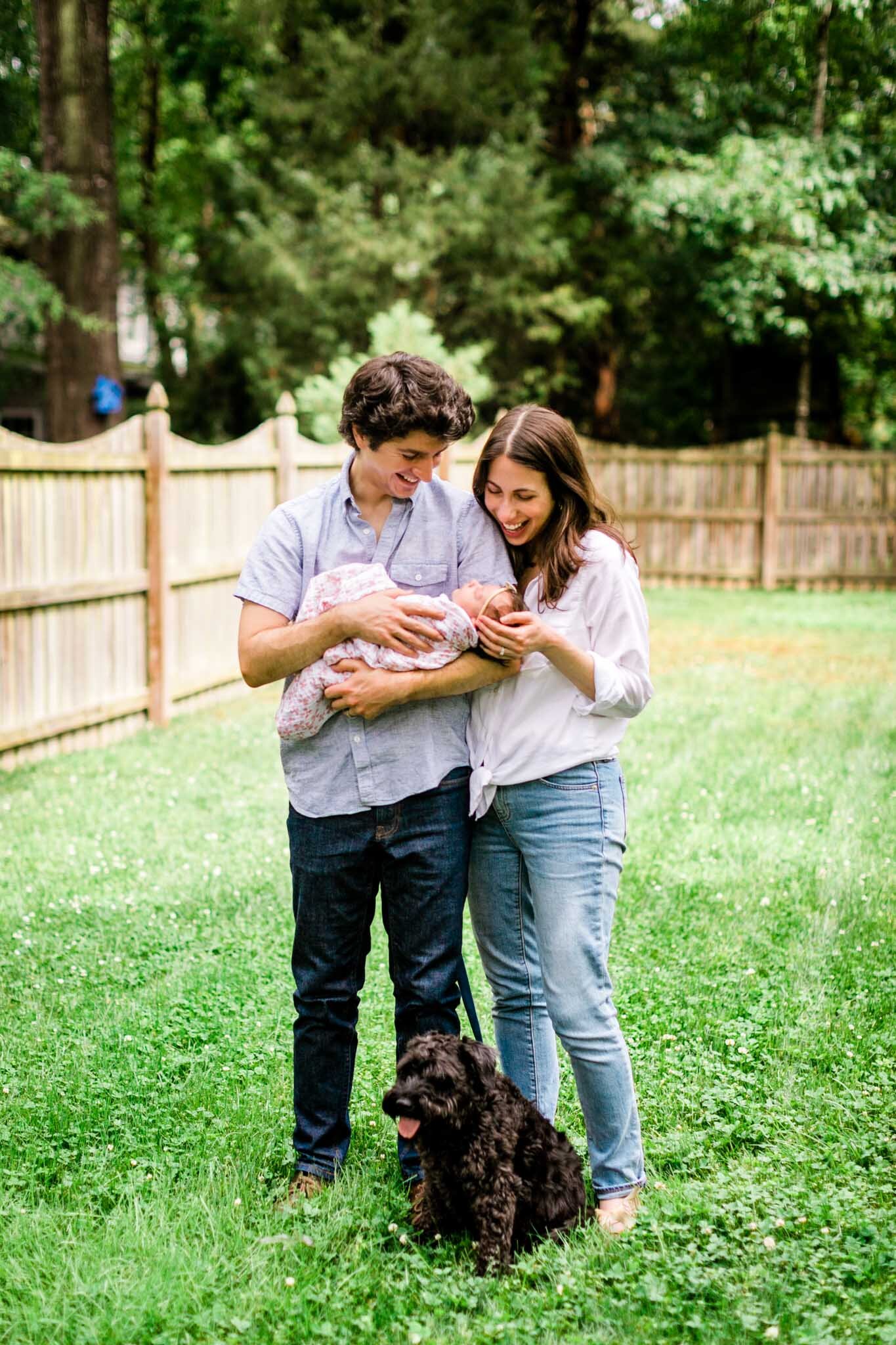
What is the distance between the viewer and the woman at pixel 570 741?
2.84 metres

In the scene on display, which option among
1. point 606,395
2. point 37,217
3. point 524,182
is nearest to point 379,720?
point 37,217

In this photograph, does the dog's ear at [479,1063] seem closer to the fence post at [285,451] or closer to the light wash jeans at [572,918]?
the light wash jeans at [572,918]

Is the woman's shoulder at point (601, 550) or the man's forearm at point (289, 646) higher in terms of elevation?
the woman's shoulder at point (601, 550)

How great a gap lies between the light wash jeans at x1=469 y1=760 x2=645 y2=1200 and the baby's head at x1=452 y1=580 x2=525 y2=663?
40cm

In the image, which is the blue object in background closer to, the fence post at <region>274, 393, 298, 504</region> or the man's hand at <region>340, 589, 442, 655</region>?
the fence post at <region>274, 393, 298, 504</region>

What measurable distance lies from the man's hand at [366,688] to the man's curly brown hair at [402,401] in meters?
0.38

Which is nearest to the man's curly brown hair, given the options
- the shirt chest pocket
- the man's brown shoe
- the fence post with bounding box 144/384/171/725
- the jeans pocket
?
the shirt chest pocket

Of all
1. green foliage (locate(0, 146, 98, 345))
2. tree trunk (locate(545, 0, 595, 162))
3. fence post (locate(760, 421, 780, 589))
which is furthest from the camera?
tree trunk (locate(545, 0, 595, 162))

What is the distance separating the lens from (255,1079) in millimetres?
3814

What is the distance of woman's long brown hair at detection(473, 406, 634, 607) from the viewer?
110 inches

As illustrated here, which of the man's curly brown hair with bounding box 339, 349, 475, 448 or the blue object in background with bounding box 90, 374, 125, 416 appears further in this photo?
the blue object in background with bounding box 90, 374, 125, 416

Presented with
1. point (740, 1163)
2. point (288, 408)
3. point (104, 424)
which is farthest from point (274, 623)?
point (104, 424)

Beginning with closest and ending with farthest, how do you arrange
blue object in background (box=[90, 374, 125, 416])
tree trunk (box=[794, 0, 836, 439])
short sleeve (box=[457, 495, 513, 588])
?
1. short sleeve (box=[457, 495, 513, 588])
2. blue object in background (box=[90, 374, 125, 416])
3. tree trunk (box=[794, 0, 836, 439])

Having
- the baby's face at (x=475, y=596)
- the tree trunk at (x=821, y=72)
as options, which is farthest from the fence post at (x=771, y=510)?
the baby's face at (x=475, y=596)
